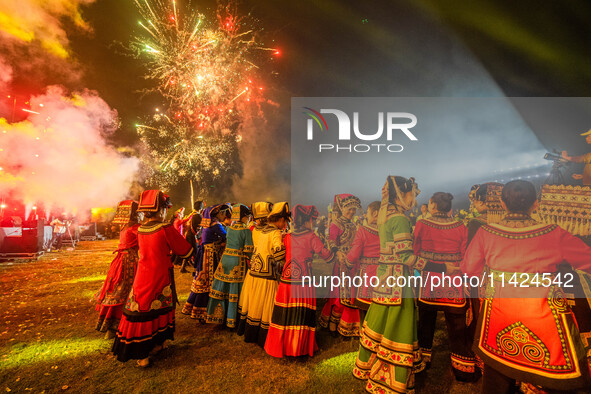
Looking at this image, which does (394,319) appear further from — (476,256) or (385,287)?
(476,256)

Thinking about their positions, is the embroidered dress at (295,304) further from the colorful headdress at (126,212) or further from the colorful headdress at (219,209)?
the colorful headdress at (126,212)

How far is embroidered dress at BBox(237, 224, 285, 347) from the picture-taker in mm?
4730

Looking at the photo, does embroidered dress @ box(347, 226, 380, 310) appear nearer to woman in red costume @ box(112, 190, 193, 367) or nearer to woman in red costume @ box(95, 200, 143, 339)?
woman in red costume @ box(112, 190, 193, 367)

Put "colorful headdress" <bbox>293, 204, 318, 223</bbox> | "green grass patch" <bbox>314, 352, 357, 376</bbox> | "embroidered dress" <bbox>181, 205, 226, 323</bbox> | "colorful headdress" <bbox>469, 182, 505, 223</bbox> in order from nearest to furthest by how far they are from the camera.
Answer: "colorful headdress" <bbox>469, 182, 505, 223</bbox>
"green grass patch" <bbox>314, 352, 357, 376</bbox>
"colorful headdress" <bbox>293, 204, 318, 223</bbox>
"embroidered dress" <bbox>181, 205, 226, 323</bbox>

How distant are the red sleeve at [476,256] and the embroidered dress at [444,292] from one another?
1.13 metres

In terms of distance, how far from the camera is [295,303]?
4367 millimetres

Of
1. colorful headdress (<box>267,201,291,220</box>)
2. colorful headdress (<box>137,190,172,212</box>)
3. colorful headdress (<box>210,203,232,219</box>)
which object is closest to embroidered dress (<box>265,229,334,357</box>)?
colorful headdress (<box>267,201,291,220</box>)

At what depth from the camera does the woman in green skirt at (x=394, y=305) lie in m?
3.08

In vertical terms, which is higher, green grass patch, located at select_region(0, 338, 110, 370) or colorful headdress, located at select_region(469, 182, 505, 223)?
colorful headdress, located at select_region(469, 182, 505, 223)

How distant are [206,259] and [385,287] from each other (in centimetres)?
420

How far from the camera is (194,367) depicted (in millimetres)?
4258

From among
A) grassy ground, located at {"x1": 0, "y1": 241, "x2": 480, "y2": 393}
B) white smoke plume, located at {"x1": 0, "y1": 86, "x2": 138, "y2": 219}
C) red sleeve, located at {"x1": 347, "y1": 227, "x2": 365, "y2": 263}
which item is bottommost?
grassy ground, located at {"x1": 0, "y1": 241, "x2": 480, "y2": 393}

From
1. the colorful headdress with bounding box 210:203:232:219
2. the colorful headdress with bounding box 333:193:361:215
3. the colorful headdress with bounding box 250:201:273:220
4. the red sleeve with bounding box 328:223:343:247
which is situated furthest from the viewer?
the colorful headdress with bounding box 210:203:232:219

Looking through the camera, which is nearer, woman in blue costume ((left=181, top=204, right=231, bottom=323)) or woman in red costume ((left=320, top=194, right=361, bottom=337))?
woman in red costume ((left=320, top=194, right=361, bottom=337))
